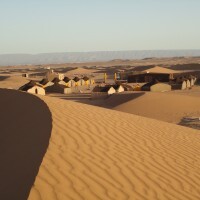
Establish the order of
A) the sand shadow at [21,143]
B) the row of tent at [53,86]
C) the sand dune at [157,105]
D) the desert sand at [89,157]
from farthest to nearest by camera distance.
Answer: the row of tent at [53,86] → the sand dune at [157,105] → the desert sand at [89,157] → the sand shadow at [21,143]

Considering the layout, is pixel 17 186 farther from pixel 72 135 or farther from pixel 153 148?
pixel 153 148

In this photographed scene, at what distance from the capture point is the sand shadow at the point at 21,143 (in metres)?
5.04

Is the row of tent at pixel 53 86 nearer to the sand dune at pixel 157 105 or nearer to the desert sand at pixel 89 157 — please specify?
the sand dune at pixel 157 105

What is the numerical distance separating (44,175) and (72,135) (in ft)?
7.83

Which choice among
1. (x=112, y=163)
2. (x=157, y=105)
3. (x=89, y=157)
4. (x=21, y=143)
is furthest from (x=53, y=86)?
(x=112, y=163)

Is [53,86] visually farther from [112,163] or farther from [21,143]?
[112,163]

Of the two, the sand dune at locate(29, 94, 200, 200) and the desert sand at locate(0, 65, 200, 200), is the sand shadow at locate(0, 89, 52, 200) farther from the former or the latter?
the sand dune at locate(29, 94, 200, 200)

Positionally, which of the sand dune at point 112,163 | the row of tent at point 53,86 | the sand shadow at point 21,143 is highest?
the sand shadow at point 21,143

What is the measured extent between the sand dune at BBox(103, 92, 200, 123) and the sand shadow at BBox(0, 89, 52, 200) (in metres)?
13.3

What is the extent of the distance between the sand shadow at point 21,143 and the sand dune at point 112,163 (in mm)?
169

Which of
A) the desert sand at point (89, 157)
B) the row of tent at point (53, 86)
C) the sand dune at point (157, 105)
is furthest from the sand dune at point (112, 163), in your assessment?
the row of tent at point (53, 86)

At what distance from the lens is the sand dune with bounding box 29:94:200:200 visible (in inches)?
204

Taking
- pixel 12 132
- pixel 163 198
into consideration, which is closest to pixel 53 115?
pixel 12 132

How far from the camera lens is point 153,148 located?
8125mm
